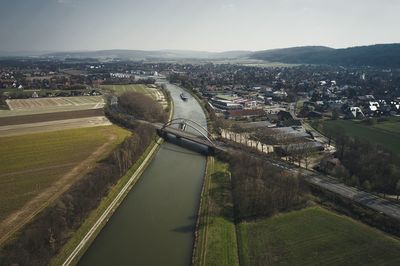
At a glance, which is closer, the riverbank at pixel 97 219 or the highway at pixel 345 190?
the riverbank at pixel 97 219

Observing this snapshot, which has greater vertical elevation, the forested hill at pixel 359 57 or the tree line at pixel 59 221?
the forested hill at pixel 359 57

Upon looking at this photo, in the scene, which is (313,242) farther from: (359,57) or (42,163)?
(359,57)

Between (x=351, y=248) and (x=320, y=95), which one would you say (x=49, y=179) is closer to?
(x=351, y=248)

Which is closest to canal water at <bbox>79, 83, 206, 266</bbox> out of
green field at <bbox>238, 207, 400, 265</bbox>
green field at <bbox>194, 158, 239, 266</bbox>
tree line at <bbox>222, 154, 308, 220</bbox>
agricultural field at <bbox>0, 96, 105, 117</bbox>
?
green field at <bbox>194, 158, 239, 266</bbox>

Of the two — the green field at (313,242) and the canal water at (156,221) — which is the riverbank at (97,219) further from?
the green field at (313,242)

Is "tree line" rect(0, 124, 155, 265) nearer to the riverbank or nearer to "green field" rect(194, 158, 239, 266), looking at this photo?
the riverbank

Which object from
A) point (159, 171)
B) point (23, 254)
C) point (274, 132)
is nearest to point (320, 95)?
point (274, 132)

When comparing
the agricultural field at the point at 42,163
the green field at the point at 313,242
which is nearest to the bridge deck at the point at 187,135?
the agricultural field at the point at 42,163
